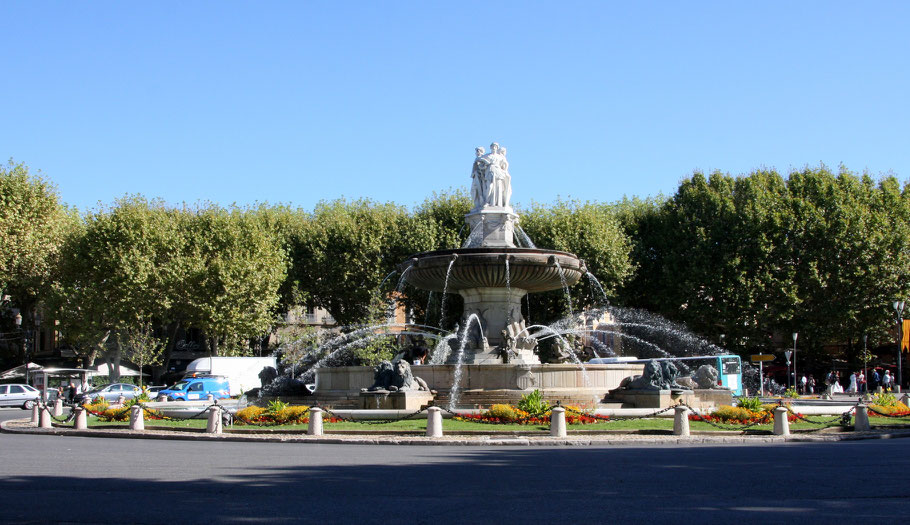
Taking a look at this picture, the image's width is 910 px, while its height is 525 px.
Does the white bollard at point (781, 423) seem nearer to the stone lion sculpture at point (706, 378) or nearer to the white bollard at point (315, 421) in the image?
the stone lion sculpture at point (706, 378)

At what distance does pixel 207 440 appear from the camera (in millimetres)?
17484

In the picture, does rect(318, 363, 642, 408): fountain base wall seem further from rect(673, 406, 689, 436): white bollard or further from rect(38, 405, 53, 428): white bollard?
rect(38, 405, 53, 428): white bollard

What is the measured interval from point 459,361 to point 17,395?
2522 centimetres

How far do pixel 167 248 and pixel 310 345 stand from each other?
10011mm

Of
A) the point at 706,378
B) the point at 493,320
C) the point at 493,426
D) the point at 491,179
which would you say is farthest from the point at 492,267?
the point at 706,378

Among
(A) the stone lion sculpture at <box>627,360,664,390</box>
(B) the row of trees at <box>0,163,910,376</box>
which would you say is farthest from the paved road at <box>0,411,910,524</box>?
(B) the row of trees at <box>0,163,910,376</box>

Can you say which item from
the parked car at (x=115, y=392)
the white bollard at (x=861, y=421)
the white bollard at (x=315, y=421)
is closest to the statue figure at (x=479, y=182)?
the white bollard at (x=315, y=421)

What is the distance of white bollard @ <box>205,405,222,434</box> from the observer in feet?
59.0

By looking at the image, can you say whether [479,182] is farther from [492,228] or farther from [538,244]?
[538,244]

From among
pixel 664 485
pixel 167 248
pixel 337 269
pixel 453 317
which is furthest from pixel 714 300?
pixel 664 485

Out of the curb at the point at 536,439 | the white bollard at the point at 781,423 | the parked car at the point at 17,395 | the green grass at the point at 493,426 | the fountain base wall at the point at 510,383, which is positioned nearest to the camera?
the curb at the point at 536,439

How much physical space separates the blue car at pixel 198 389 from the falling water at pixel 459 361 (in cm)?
1580

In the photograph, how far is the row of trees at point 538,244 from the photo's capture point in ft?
128

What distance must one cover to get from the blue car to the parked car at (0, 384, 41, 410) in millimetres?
6693
